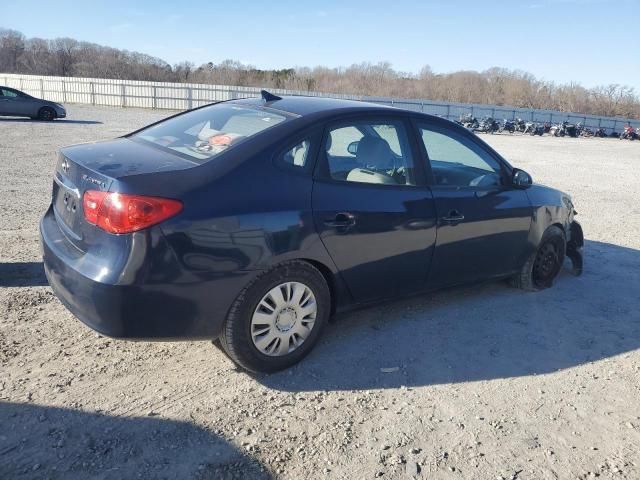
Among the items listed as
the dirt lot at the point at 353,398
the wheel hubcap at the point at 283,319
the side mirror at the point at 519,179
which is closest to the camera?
the dirt lot at the point at 353,398

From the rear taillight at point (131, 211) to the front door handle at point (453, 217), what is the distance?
2.06 meters

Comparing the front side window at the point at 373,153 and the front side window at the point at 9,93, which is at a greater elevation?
the front side window at the point at 373,153

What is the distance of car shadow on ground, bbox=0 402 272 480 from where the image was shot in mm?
2469

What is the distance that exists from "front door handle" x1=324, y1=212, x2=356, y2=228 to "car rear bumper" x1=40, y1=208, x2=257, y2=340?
625 mm

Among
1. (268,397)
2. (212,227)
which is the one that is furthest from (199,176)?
(268,397)

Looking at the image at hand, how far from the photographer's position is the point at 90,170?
3094 millimetres

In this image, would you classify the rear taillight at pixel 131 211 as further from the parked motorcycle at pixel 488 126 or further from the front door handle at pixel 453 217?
the parked motorcycle at pixel 488 126

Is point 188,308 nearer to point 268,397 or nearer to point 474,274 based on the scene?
point 268,397

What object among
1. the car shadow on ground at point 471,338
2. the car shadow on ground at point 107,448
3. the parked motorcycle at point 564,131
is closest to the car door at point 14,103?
the car shadow on ground at point 471,338

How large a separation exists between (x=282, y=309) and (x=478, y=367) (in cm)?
141

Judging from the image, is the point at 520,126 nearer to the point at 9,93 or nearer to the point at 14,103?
the point at 14,103

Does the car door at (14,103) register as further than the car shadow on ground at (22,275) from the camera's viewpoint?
Yes

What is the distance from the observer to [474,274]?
4449mm

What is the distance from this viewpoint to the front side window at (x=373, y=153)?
3674 mm
